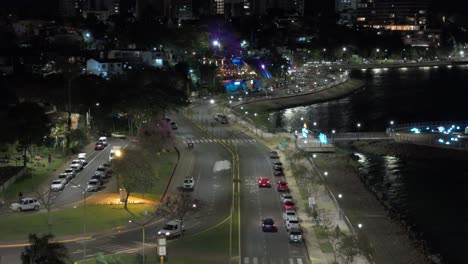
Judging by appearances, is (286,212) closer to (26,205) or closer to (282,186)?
(282,186)

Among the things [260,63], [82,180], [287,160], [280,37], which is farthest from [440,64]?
[82,180]

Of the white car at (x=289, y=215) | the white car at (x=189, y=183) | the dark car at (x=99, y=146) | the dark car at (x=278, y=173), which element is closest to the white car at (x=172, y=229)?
the white car at (x=289, y=215)

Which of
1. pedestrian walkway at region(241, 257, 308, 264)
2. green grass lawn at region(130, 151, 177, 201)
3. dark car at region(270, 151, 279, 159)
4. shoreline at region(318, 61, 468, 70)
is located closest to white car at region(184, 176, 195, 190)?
green grass lawn at region(130, 151, 177, 201)

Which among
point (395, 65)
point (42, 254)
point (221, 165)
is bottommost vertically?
point (395, 65)

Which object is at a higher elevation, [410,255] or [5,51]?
[5,51]

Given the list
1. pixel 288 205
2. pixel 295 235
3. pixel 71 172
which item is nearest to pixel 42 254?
pixel 295 235

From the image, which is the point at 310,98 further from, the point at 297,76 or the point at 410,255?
the point at 410,255

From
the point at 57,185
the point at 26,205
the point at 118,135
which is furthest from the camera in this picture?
the point at 118,135
